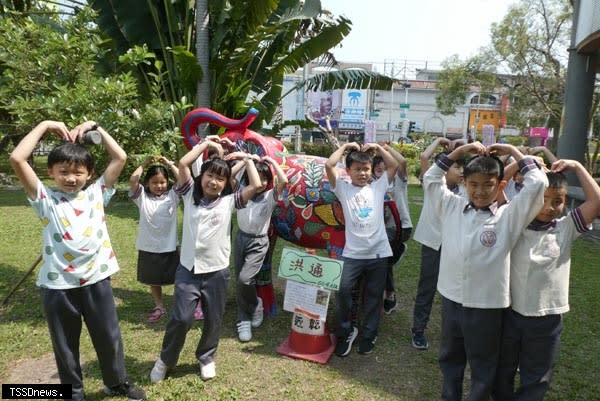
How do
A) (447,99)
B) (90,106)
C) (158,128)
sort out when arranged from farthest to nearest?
1. (447,99)
2. (158,128)
3. (90,106)

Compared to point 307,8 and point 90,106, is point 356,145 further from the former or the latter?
point 307,8

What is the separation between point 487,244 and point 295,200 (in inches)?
72.2

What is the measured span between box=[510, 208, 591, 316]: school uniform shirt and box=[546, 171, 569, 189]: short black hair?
0.50 feet

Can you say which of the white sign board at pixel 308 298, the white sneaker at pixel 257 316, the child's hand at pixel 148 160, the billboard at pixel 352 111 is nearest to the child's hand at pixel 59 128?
the child's hand at pixel 148 160

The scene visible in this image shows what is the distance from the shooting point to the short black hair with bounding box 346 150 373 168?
11.3 feet

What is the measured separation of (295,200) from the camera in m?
3.94

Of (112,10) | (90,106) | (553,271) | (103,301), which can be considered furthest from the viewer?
(112,10)

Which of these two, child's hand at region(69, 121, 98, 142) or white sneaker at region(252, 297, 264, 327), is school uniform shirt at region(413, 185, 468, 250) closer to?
white sneaker at region(252, 297, 264, 327)

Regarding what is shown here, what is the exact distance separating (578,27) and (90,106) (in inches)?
313

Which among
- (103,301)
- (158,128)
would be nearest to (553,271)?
(103,301)

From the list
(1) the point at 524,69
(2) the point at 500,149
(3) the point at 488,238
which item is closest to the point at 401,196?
(2) the point at 500,149

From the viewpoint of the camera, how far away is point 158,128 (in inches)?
154

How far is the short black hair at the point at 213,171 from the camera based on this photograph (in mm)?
3080

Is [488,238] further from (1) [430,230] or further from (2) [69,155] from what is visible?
(2) [69,155]
